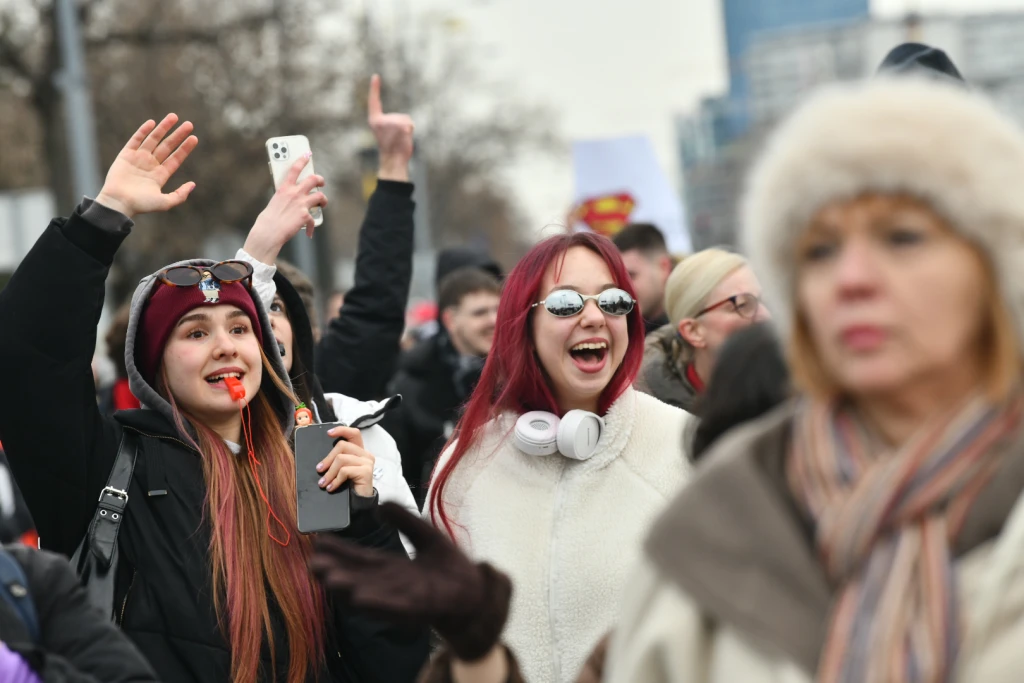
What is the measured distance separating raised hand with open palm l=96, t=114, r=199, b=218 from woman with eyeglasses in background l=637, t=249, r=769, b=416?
1.82 m

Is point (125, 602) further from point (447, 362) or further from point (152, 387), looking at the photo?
point (447, 362)

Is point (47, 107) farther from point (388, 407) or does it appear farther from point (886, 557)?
point (886, 557)

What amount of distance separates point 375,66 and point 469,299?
21.1m

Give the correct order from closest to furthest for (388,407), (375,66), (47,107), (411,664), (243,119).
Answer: (411,664) < (388,407) < (47,107) < (375,66) < (243,119)

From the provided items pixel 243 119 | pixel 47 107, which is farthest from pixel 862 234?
pixel 243 119

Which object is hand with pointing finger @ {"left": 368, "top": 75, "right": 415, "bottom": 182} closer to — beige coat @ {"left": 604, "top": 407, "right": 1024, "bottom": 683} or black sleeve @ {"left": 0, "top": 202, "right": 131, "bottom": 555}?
black sleeve @ {"left": 0, "top": 202, "right": 131, "bottom": 555}

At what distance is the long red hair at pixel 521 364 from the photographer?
3.98m

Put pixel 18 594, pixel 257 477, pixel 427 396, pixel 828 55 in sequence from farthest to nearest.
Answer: pixel 828 55 → pixel 427 396 → pixel 257 477 → pixel 18 594

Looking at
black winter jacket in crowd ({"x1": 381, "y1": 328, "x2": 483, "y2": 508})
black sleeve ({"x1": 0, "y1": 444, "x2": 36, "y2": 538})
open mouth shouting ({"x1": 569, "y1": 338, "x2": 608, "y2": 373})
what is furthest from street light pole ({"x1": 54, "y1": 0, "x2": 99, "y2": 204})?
open mouth shouting ({"x1": 569, "y1": 338, "x2": 608, "y2": 373})

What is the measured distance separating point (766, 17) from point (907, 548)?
3578 inches

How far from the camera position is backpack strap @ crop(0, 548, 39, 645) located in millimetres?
2600

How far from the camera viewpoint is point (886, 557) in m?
1.91

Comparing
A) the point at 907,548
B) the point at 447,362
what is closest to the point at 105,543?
the point at 907,548

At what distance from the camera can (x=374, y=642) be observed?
3545 millimetres
